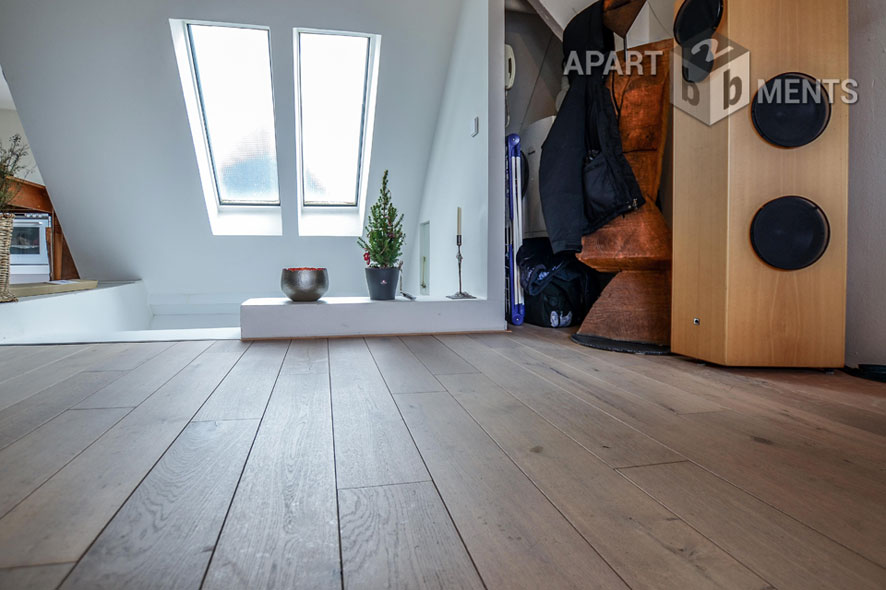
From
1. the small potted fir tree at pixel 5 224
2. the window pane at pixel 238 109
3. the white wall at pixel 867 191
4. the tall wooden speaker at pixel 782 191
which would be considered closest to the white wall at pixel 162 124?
the window pane at pixel 238 109

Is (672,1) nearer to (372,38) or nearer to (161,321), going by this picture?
→ (372,38)

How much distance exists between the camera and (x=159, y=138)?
11.6 ft

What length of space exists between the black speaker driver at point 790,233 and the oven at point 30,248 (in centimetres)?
454

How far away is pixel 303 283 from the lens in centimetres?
266

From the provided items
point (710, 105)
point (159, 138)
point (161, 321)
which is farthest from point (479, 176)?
point (161, 321)

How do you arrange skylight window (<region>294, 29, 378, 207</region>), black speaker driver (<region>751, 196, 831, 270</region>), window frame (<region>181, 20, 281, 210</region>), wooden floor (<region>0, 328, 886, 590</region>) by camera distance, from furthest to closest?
skylight window (<region>294, 29, 378, 207</region>) → window frame (<region>181, 20, 281, 210</region>) → black speaker driver (<region>751, 196, 831, 270</region>) → wooden floor (<region>0, 328, 886, 590</region>)

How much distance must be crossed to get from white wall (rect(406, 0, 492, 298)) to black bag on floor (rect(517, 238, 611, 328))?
11.0 inches

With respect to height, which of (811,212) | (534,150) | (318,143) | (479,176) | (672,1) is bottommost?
(811,212)

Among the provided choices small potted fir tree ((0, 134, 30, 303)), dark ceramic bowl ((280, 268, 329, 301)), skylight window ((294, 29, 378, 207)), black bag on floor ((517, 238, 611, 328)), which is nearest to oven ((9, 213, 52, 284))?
small potted fir tree ((0, 134, 30, 303))

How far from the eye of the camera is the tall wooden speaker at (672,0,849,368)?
1.72m

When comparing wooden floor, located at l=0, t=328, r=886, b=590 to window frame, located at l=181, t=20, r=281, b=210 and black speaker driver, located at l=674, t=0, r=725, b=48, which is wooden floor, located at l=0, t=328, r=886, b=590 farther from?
window frame, located at l=181, t=20, r=281, b=210

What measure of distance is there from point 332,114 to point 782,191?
10.2 feet

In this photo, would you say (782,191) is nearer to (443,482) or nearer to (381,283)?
(443,482)

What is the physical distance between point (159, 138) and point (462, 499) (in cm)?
358
